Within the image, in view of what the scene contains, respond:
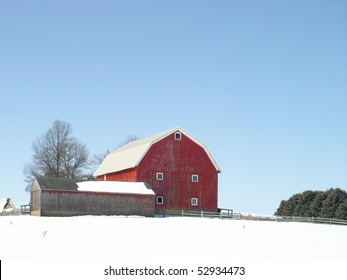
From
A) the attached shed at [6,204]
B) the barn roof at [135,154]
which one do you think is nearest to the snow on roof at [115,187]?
the barn roof at [135,154]

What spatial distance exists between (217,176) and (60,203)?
54.1 ft

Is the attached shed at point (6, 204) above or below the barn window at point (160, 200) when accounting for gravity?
below

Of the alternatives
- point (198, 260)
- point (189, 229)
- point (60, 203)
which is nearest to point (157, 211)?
Result: point (60, 203)

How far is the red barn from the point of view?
58.6 m

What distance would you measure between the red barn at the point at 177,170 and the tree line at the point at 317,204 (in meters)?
17.9

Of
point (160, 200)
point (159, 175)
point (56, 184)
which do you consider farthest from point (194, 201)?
point (56, 184)

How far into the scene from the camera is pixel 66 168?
78.2 m

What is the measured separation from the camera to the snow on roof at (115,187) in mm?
53938

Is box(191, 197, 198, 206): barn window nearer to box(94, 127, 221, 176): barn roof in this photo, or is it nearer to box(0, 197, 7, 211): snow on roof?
box(94, 127, 221, 176): barn roof

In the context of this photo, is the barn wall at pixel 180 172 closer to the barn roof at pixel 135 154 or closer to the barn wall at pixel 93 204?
the barn roof at pixel 135 154

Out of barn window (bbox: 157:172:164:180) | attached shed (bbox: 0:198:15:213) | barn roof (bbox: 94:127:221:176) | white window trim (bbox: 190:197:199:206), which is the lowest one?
attached shed (bbox: 0:198:15:213)

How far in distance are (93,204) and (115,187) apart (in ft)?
9.77

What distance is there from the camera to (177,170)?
194ft

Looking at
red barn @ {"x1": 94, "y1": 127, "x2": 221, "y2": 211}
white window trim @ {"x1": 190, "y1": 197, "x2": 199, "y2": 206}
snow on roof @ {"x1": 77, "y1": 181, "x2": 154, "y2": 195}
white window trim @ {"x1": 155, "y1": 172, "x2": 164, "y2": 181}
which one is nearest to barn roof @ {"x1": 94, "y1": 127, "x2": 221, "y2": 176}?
red barn @ {"x1": 94, "y1": 127, "x2": 221, "y2": 211}
